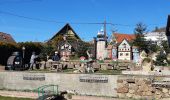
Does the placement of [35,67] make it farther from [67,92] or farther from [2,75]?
[67,92]

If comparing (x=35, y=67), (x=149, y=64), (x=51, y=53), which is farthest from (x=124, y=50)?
(x=149, y=64)

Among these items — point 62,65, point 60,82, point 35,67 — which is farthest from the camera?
point 35,67

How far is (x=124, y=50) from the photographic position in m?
50.1

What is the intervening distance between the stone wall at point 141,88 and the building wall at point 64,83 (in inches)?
14.8

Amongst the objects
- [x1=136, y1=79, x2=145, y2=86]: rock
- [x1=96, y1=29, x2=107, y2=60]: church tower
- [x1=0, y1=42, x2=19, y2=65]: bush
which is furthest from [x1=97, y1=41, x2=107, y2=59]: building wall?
[x1=136, y1=79, x2=145, y2=86]: rock

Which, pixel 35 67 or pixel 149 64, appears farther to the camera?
pixel 35 67

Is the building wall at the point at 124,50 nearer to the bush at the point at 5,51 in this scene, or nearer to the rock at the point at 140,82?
the bush at the point at 5,51

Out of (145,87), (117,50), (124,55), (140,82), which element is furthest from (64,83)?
(117,50)

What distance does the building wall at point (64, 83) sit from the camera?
18.6 metres

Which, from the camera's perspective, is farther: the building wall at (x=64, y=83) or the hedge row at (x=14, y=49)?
the hedge row at (x=14, y=49)

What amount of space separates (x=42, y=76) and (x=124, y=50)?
3008 cm

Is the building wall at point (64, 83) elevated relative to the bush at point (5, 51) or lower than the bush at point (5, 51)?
lower

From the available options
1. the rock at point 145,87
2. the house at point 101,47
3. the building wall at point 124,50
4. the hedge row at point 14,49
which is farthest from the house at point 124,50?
the rock at point 145,87

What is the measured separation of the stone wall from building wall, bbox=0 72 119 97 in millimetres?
377
